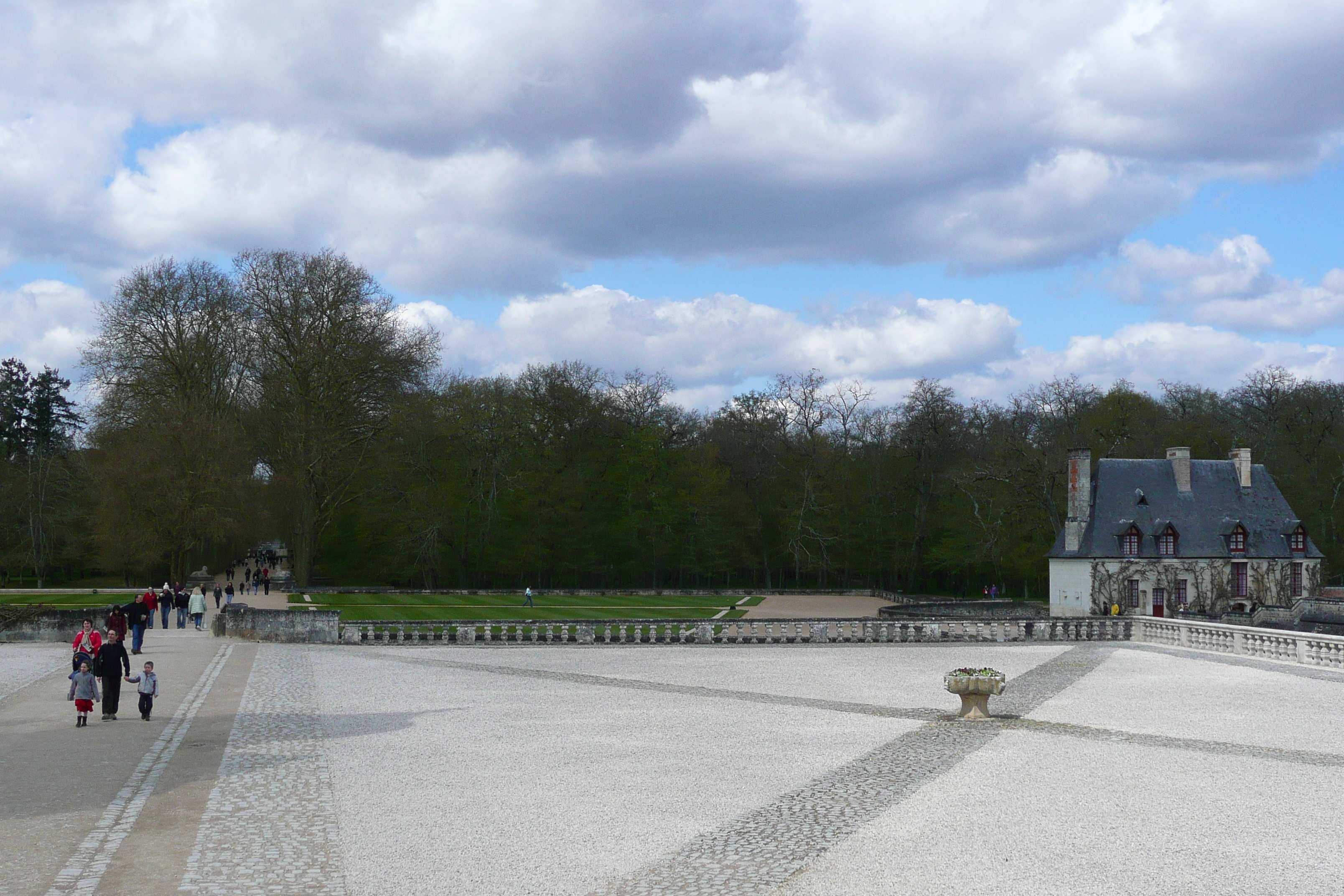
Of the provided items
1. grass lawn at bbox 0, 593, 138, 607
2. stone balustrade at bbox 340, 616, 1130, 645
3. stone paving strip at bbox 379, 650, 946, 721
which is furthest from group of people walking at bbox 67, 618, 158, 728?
grass lawn at bbox 0, 593, 138, 607

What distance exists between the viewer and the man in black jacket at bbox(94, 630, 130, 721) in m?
17.5

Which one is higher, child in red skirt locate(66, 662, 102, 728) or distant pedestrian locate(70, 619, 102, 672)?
distant pedestrian locate(70, 619, 102, 672)

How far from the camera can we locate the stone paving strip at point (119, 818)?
895 centimetres

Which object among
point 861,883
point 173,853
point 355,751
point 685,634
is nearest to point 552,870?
point 861,883

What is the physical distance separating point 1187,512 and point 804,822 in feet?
164

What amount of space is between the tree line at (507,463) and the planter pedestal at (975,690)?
43.5 metres

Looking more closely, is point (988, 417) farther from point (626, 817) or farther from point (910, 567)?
point (626, 817)

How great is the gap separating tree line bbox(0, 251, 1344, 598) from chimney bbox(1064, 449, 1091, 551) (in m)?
8.98

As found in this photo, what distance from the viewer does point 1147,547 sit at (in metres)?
54.2

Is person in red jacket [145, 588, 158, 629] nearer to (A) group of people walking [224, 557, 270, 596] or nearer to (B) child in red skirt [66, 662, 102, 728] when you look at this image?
(A) group of people walking [224, 557, 270, 596]

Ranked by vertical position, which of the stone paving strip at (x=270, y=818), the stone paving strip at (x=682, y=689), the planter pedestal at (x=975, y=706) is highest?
the planter pedestal at (x=975, y=706)

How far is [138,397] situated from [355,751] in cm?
4713

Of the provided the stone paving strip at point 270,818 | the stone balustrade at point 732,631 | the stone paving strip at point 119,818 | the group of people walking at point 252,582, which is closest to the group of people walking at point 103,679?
the stone paving strip at point 119,818

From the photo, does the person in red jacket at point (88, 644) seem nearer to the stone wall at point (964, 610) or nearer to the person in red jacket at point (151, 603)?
the person in red jacket at point (151, 603)
